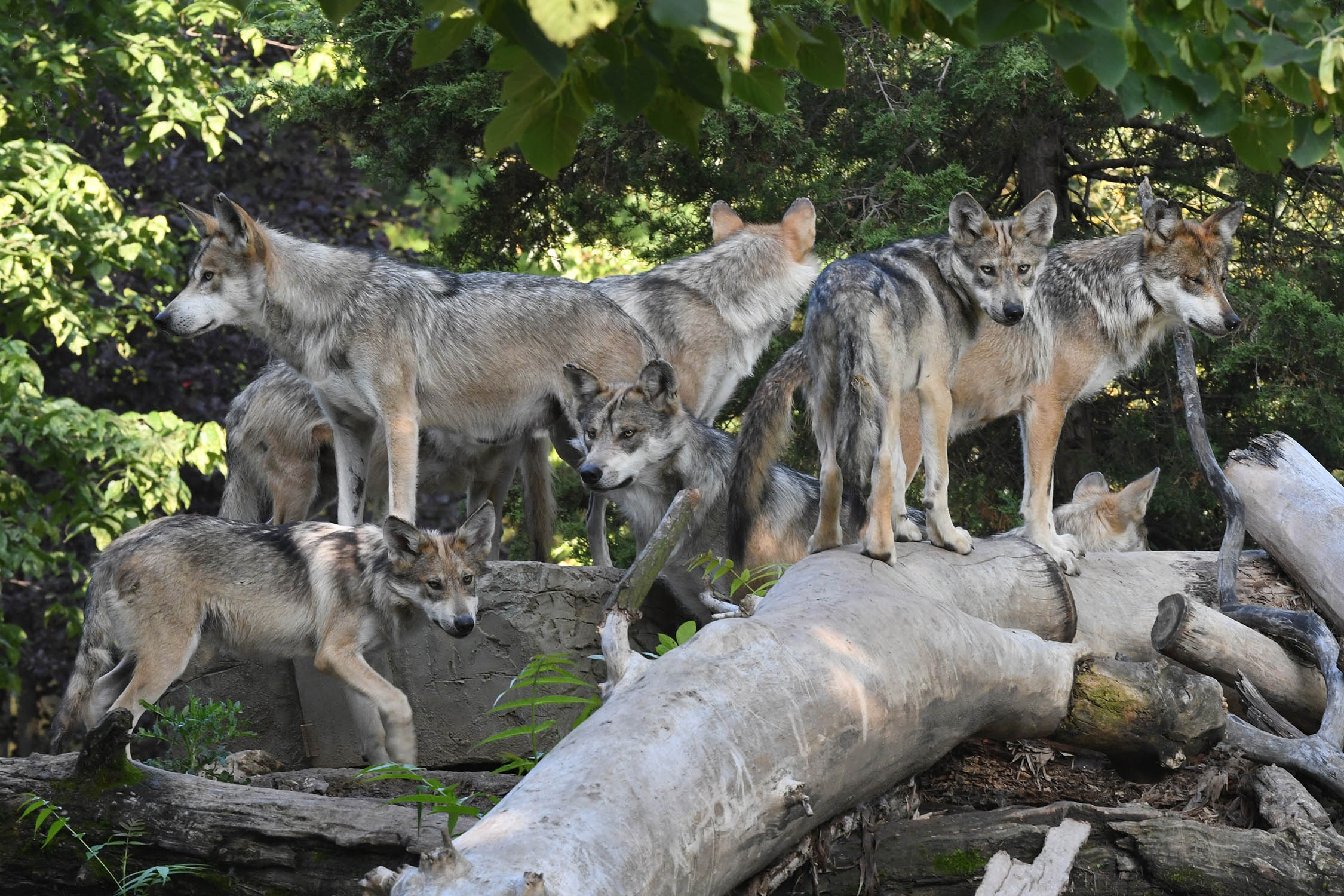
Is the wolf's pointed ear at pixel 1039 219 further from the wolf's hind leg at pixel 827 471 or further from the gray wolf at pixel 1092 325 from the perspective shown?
the wolf's hind leg at pixel 827 471

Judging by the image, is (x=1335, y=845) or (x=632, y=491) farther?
(x=632, y=491)

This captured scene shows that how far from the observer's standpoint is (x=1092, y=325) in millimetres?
7293

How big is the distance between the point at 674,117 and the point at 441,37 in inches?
27.4

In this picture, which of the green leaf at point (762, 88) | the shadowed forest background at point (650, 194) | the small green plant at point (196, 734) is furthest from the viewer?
the shadowed forest background at point (650, 194)

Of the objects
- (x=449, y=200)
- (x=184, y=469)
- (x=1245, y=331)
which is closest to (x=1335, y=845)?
(x=1245, y=331)

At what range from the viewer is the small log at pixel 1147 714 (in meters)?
5.21

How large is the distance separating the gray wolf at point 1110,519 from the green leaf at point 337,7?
21.2 ft

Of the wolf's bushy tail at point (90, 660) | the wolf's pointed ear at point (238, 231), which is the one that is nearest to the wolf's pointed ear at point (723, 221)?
the wolf's pointed ear at point (238, 231)

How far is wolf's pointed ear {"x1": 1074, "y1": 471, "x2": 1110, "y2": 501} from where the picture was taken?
8469 millimetres

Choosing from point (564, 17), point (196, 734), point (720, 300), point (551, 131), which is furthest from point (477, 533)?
point (564, 17)

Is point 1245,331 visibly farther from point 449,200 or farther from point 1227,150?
point 449,200

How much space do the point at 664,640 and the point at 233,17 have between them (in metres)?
8.41

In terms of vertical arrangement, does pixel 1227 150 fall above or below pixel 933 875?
above

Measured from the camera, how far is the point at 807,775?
404cm
